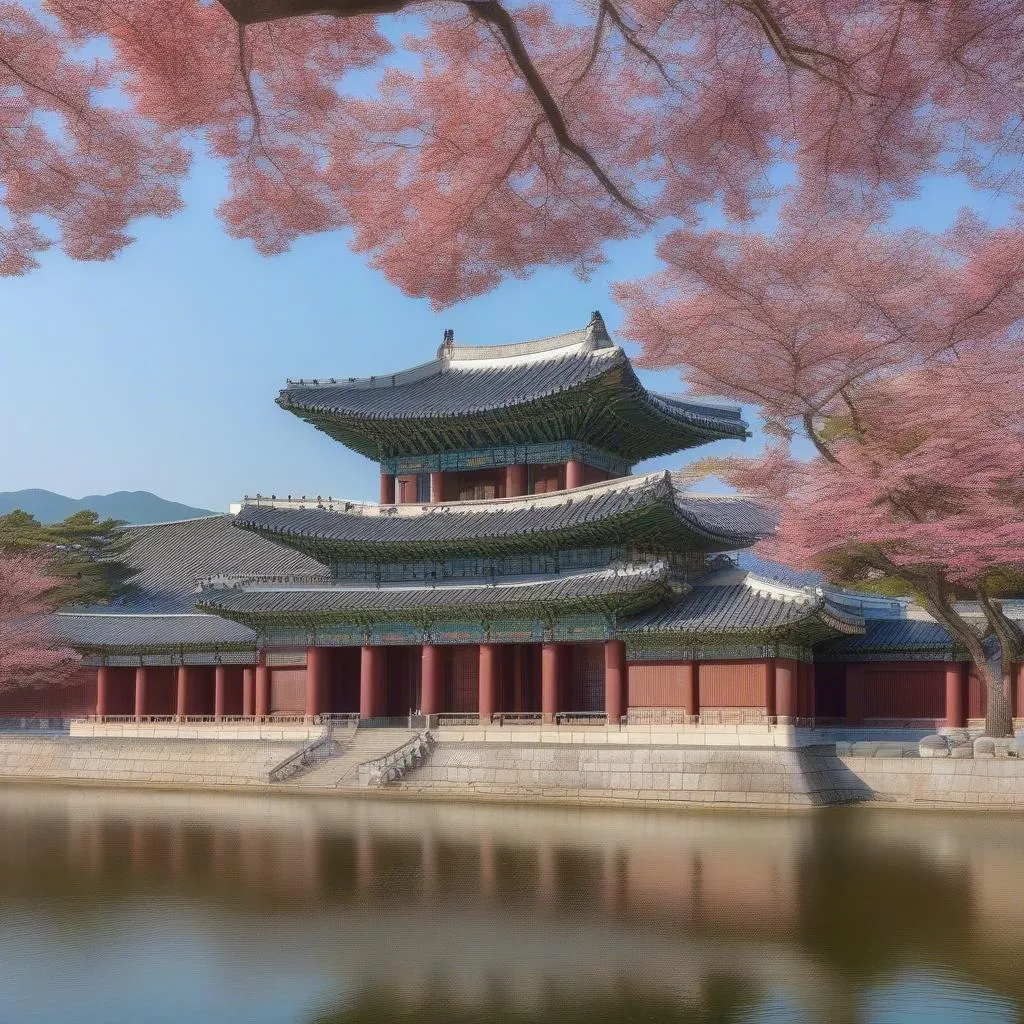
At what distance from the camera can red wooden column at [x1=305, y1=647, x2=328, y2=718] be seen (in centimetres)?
4044

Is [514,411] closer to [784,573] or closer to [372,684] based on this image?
[372,684]

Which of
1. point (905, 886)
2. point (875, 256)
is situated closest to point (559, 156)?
point (875, 256)


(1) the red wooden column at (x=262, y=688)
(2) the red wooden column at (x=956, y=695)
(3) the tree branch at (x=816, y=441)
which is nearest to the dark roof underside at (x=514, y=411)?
(1) the red wooden column at (x=262, y=688)

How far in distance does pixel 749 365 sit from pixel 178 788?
2746 centimetres

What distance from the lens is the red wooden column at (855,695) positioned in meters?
39.3

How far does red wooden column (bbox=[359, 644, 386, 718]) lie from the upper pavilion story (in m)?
5.78

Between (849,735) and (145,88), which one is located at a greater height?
(145,88)

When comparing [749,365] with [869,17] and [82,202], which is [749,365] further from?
[82,202]

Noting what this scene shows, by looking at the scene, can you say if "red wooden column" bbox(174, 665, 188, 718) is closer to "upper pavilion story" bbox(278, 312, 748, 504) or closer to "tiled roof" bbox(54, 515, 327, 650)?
"tiled roof" bbox(54, 515, 327, 650)

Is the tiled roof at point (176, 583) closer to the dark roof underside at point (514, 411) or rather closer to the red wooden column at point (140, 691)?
the red wooden column at point (140, 691)

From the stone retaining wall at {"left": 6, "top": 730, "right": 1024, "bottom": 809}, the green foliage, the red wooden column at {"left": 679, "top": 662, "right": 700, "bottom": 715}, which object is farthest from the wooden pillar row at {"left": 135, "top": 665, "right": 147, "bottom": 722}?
the red wooden column at {"left": 679, "top": 662, "right": 700, "bottom": 715}

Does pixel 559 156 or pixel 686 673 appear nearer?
pixel 559 156

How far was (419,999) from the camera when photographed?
460 inches

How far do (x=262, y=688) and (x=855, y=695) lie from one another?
18.9m
